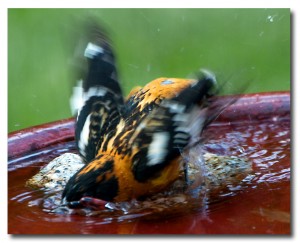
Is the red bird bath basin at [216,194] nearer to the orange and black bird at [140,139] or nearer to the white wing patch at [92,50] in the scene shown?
the orange and black bird at [140,139]

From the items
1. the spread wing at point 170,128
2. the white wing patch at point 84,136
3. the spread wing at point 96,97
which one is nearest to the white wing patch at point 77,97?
the spread wing at point 96,97

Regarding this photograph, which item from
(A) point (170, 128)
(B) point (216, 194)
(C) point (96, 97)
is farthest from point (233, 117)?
(A) point (170, 128)

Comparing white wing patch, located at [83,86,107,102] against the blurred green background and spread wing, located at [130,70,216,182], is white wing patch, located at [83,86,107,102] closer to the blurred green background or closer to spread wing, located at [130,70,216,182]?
the blurred green background

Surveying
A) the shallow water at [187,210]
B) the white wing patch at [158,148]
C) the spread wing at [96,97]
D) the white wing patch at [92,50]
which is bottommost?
the shallow water at [187,210]

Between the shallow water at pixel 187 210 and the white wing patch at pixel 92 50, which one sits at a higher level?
the white wing patch at pixel 92 50

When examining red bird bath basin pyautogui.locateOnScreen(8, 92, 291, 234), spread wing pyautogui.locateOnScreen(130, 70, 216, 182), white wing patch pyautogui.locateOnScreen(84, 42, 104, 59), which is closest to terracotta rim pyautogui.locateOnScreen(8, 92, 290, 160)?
red bird bath basin pyautogui.locateOnScreen(8, 92, 291, 234)
